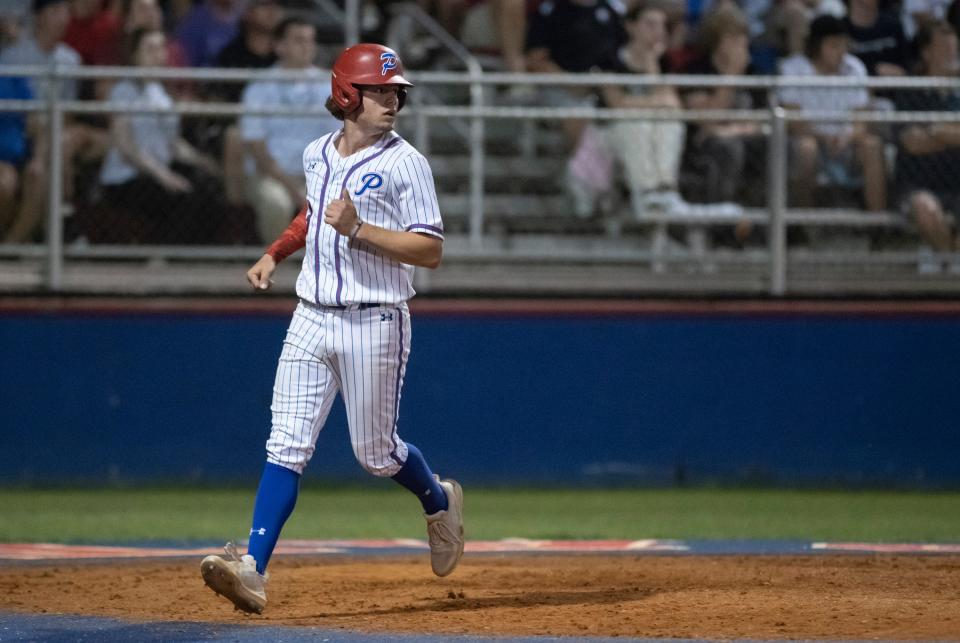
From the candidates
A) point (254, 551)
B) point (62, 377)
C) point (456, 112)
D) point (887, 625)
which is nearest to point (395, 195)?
point (254, 551)

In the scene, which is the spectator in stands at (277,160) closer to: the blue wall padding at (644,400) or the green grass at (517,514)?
the blue wall padding at (644,400)

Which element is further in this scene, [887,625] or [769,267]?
[769,267]

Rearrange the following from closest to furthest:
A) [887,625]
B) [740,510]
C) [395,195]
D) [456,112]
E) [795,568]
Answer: [887,625], [395,195], [795,568], [740,510], [456,112]

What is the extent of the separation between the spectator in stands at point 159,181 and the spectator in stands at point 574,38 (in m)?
3.05

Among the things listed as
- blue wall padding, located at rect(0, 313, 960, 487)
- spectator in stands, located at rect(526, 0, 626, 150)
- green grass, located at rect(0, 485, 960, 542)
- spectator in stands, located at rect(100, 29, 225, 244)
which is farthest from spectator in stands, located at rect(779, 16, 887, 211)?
spectator in stands, located at rect(100, 29, 225, 244)

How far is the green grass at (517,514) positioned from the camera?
30.6ft

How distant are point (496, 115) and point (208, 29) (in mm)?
2879

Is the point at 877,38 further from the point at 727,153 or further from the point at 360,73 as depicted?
the point at 360,73

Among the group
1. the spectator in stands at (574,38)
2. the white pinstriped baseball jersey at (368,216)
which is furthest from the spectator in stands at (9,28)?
the white pinstriped baseball jersey at (368,216)

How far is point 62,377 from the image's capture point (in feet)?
37.8

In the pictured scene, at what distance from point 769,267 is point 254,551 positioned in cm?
665

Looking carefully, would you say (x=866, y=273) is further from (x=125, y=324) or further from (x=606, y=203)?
(x=125, y=324)

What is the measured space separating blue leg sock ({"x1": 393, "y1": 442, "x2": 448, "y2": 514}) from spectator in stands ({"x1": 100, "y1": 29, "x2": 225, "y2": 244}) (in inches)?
199

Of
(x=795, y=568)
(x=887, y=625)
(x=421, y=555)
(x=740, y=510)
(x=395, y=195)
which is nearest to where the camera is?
(x=887, y=625)
